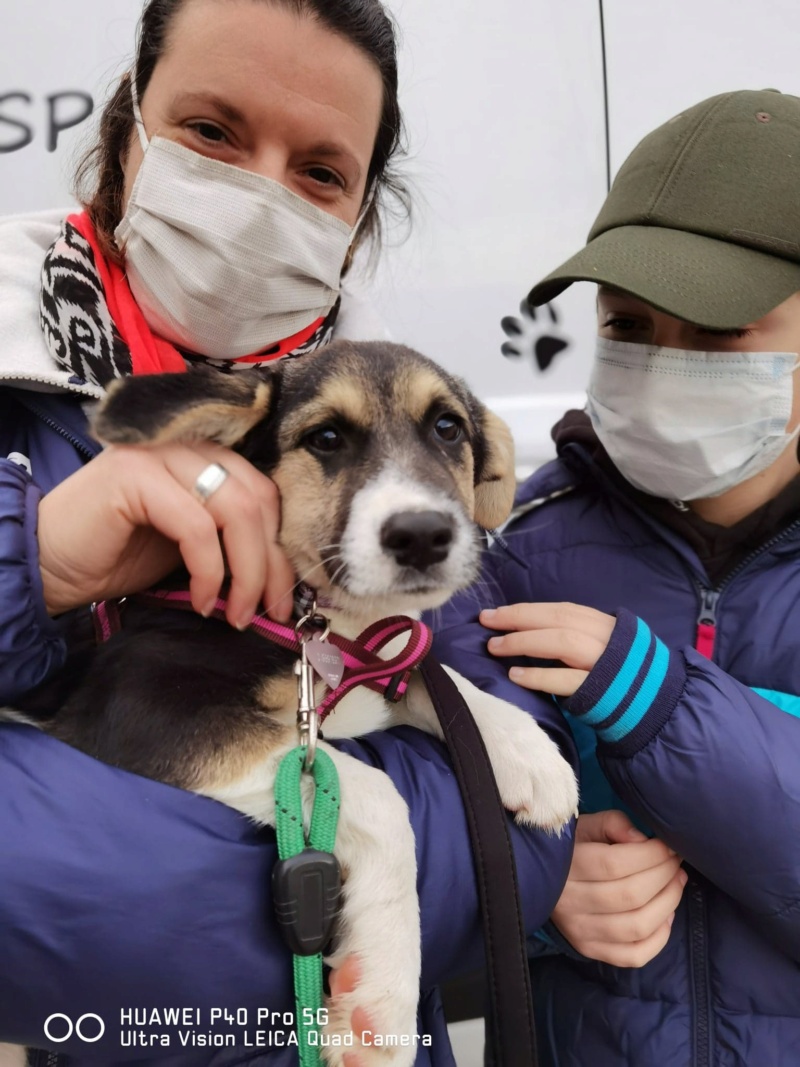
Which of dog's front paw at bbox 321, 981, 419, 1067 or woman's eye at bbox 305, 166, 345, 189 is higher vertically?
woman's eye at bbox 305, 166, 345, 189

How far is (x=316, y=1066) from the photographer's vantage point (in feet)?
4.93

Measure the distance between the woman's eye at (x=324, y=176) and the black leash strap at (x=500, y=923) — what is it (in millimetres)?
1693

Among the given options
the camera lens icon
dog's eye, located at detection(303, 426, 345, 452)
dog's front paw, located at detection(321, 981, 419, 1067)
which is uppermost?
dog's eye, located at detection(303, 426, 345, 452)

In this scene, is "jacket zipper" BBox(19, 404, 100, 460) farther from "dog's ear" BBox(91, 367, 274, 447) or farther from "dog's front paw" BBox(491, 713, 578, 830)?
"dog's front paw" BBox(491, 713, 578, 830)

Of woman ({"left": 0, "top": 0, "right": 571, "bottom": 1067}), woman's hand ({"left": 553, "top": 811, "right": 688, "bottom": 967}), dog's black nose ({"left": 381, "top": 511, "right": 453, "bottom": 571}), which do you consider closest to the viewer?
woman ({"left": 0, "top": 0, "right": 571, "bottom": 1067})

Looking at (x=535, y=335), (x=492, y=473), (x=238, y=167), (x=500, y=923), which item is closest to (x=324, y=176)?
(x=238, y=167)

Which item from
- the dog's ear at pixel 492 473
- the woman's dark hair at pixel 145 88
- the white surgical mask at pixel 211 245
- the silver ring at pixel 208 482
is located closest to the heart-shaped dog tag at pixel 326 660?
the silver ring at pixel 208 482

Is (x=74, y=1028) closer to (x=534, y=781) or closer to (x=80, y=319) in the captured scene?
(x=534, y=781)

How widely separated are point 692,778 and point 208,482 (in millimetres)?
1233

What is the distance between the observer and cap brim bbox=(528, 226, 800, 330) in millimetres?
2172

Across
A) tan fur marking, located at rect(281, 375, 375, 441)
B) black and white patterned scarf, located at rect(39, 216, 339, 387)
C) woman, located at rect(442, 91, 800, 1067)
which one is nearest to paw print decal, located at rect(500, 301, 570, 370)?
woman, located at rect(442, 91, 800, 1067)

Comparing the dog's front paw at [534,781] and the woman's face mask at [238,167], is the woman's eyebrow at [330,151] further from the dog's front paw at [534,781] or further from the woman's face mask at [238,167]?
the dog's front paw at [534,781]

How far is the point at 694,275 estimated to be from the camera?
221cm

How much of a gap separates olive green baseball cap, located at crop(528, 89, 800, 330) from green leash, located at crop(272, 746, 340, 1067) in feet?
5.18
